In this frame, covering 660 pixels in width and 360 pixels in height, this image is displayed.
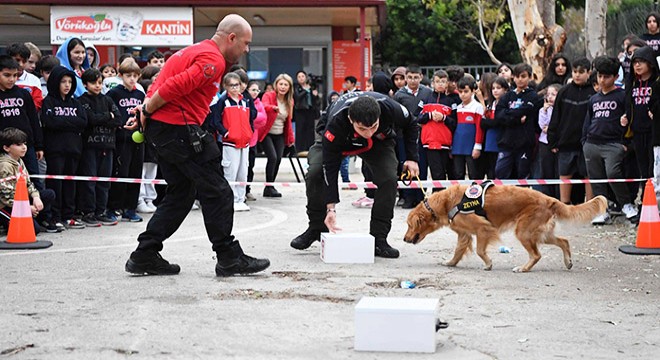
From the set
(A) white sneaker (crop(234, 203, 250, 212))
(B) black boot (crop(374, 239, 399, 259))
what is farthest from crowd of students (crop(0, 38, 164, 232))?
(B) black boot (crop(374, 239, 399, 259))

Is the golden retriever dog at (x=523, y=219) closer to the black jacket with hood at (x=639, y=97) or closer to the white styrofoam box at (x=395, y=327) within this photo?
the black jacket with hood at (x=639, y=97)

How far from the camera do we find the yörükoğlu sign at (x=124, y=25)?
23.8 meters

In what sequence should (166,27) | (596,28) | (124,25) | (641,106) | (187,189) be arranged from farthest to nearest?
(124,25) < (166,27) < (596,28) < (641,106) < (187,189)

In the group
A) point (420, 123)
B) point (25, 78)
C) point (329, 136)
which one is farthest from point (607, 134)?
point (25, 78)

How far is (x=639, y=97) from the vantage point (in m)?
12.2

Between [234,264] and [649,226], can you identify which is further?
[649,226]

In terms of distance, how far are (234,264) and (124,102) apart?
18.2 feet

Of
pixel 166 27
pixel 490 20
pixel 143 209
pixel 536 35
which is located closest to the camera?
pixel 143 209

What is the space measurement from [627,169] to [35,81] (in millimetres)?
7360

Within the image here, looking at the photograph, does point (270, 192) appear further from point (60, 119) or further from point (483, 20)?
point (483, 20)

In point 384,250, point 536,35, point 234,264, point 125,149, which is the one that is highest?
point 536,35

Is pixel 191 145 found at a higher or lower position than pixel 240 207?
higher

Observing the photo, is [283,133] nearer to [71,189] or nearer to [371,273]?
[71,189]

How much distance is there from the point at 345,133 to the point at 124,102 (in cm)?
487
